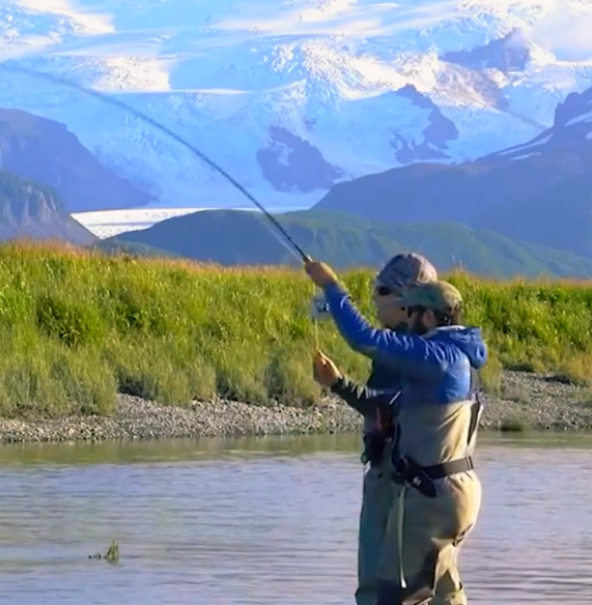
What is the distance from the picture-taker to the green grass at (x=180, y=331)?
23161 mm

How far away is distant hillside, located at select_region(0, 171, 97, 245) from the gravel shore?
9894 cm

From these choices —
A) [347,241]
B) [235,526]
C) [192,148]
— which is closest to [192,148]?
[192,148]

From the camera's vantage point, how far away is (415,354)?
822 cm

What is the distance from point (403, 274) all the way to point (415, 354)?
42 cm

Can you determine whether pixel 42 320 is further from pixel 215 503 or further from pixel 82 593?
pixel 82 593

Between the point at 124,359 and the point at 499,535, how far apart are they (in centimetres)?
1087

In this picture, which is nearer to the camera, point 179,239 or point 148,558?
point 148,558

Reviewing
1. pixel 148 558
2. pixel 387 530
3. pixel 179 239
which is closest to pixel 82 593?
pixel 148 558

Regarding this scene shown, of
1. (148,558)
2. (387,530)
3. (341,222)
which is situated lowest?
(341,222)

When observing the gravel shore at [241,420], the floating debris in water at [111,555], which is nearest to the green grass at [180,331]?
the gravel shore at [241,420]

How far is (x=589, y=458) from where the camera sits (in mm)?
19828

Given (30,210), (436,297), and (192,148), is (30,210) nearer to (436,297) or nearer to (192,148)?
(192,148)

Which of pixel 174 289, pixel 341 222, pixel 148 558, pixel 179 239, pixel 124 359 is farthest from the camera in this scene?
pixel 341 222

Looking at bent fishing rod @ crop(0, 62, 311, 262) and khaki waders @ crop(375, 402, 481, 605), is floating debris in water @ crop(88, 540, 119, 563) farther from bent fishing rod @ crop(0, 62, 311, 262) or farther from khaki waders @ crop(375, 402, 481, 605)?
khaki waders @ crop(375, 402, 481, 605)
